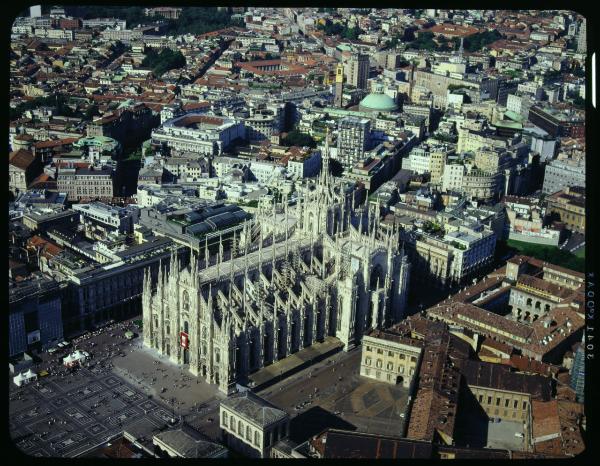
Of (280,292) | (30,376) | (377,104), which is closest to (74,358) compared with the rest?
(30,376)

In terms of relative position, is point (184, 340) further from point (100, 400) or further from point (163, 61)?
point (163, 61)

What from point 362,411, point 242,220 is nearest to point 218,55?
point 242,220

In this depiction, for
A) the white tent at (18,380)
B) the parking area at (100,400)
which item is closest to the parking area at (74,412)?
the parking area at (100,400)

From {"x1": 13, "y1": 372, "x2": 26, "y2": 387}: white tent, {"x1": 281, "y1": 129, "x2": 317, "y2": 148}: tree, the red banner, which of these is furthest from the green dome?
{"x1": 13, "y1": 372, "x2": 26, "y2": 387}: white tent

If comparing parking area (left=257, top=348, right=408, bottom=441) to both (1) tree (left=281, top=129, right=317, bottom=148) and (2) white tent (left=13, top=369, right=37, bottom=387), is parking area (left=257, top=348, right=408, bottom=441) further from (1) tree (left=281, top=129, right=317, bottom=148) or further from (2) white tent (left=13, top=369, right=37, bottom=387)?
(1) tree (left=281, top=129, right=317, bottom=148)

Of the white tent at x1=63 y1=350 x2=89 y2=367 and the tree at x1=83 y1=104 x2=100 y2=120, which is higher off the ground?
the tree at x1=83 y1=104 x2=100 y2=120
